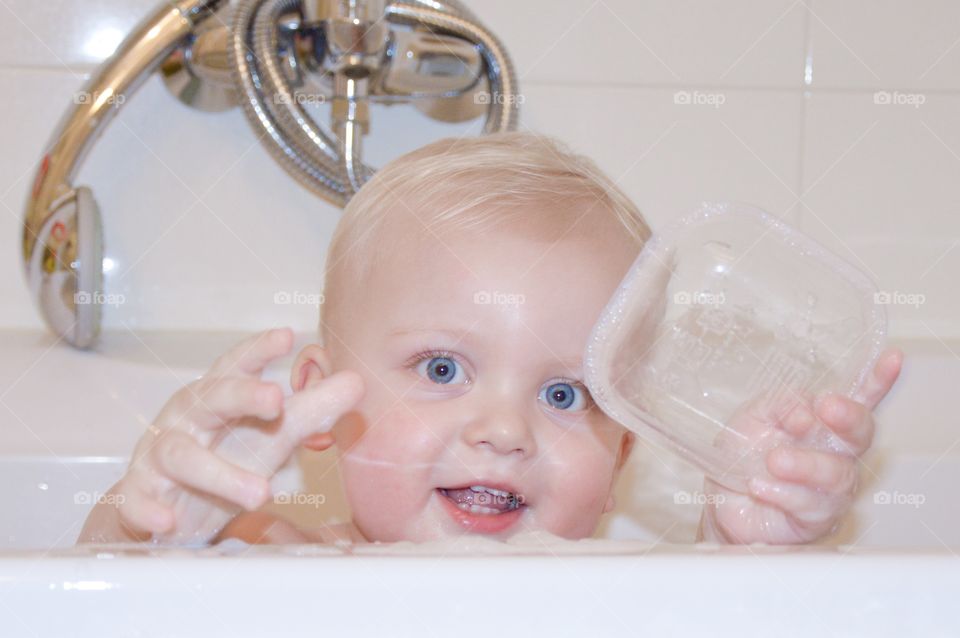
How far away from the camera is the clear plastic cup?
76 centimetres

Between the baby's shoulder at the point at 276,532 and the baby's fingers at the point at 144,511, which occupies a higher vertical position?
the baby's fingers at the point at 144,511

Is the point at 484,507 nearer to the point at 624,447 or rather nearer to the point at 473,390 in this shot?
the point at 473,390

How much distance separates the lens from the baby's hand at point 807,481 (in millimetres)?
710

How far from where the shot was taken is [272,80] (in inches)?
46.9

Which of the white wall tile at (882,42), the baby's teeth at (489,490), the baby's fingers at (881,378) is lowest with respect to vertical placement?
the baby's teeth at (489,490)

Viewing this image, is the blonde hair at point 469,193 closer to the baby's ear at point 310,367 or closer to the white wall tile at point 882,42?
the baby's ear at point 310,367

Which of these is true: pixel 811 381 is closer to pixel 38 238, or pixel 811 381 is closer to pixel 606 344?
pixel 606 344

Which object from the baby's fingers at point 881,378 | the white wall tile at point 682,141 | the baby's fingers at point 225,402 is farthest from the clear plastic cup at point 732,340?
the white wall tile at point 682,141

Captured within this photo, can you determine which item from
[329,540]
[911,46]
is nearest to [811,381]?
[329,540]

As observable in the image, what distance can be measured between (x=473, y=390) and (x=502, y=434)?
0.20 ft

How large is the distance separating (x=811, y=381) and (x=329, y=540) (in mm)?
429

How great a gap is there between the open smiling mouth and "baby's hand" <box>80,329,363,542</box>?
0.16 meters

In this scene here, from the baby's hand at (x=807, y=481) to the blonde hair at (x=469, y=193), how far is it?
0.74 ft

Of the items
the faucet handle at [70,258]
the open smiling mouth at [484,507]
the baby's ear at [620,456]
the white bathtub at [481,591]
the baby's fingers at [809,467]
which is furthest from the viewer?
the faucet handle at [70,258]
